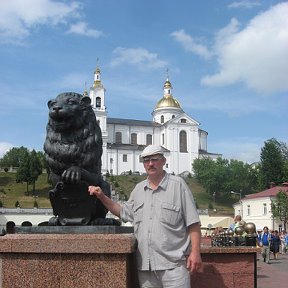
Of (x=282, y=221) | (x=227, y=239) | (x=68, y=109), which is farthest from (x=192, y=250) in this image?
(x=282, y=221)

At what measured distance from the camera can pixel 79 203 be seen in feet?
17.0

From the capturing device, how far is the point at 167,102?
3895 inches

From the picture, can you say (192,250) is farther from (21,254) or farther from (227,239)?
(227,239)

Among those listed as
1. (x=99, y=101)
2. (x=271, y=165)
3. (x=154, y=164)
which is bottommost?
(x=154, y=164)

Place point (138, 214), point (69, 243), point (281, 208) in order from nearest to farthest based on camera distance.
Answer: point (138, 214)
point (69, 243)
point (281, 208)

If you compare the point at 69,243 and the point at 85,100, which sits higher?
the point at 85,100

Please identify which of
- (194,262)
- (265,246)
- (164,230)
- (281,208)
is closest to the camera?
(194,262)

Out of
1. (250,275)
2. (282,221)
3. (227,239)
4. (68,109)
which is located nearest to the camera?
(68,109)

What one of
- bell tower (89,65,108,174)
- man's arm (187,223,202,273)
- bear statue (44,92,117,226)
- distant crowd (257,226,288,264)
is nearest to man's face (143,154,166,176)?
man's arm (187,223,202,273)

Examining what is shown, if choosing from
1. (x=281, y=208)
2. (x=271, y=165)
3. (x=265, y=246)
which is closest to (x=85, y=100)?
(x=265, y=246)

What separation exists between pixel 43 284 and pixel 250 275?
2804 millimetres

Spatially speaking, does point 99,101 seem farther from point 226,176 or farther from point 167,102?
point 226,176

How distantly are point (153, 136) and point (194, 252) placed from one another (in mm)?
94643

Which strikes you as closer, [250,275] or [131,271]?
[131,271]
